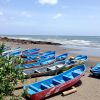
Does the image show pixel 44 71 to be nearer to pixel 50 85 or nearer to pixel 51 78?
pixel 51 78

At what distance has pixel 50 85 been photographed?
14.0 meters

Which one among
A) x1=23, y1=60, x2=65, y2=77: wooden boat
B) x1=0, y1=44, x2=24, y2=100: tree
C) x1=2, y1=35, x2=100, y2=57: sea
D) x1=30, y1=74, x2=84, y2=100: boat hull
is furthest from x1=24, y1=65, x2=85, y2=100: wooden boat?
x1=2, y1=35, x2=100, y2=57: sea

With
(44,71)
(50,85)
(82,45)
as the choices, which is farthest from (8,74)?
(82,45)

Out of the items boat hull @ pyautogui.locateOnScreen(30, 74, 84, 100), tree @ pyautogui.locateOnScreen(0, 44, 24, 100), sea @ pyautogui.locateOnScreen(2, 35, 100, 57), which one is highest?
tree @ pyautogui.locateOnScreen(0, 44, 24, 100)

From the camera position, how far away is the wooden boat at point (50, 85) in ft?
39.7

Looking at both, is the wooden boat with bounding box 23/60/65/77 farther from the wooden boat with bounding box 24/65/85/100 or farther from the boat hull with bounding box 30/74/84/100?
the boat hull with bounding box 30/74/84/100

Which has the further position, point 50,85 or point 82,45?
point 82,45

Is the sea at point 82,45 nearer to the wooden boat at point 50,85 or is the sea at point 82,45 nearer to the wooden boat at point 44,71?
the wooden boat at point 44,71

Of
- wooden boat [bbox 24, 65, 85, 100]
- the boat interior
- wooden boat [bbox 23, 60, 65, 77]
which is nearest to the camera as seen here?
wooden boat [bbox 24, 65, 85, 100]

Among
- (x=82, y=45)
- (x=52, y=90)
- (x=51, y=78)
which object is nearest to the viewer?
(x=52, y=90)

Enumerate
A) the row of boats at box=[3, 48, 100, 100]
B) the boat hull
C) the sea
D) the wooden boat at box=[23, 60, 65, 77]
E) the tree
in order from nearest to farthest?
the tree
the boat hull
the row of boats at box=[3, 48, 100, 100]
the wooden boat at box=[23, 60, 65, 77]
the sea

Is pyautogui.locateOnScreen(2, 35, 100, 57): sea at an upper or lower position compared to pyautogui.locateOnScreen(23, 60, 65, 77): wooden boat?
lower

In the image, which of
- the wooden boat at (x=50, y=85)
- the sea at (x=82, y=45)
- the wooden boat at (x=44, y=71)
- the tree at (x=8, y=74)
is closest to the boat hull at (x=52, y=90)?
the wooden boat at (x=50, y=85)

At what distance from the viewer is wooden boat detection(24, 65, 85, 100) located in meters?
12.1
